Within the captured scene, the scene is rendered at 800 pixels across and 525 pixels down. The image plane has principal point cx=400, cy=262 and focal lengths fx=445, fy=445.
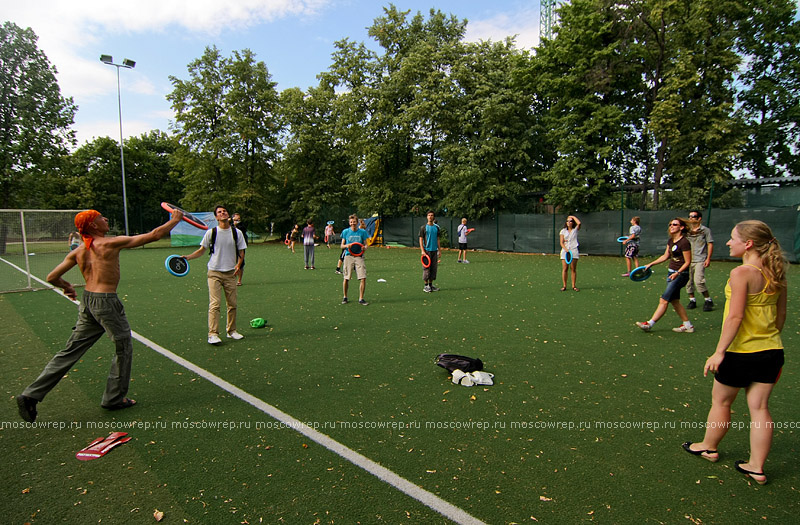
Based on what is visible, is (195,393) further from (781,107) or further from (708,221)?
(781,107)

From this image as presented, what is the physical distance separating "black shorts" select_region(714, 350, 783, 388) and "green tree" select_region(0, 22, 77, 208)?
40797mm

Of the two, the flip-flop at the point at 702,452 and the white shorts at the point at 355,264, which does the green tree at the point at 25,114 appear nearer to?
the white shorts at the point at 355,264

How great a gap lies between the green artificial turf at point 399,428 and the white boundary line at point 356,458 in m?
0.06

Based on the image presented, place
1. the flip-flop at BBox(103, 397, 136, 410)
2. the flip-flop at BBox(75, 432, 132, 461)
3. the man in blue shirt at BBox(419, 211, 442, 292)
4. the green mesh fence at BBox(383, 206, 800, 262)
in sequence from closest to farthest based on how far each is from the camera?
the flip-flop at BBox(75, 432, 132, 461), the flip-flop at BBox(103, 397, 136, 410), the man in blue shirt at BBox(419, 211, 442, 292), the green mesh fence at BBox(383, 206, 800, 262)

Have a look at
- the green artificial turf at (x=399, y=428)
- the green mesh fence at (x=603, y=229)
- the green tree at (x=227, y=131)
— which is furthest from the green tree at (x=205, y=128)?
the green artificial turf at (x=399, y=428)

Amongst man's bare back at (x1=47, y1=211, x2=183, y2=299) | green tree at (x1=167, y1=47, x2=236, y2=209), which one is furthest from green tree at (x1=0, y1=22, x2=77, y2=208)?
man's bare back at (x1=47, y1=211, x2=183, y2=299)

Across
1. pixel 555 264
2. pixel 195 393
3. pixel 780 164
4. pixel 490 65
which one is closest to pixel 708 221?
pixel 555 264

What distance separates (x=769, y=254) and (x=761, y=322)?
472 mm

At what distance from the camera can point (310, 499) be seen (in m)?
3.08

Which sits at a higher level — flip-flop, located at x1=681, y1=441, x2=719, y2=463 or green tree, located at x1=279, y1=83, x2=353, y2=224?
green tree, located at x1=279, y1=83, x2=353, y2=224

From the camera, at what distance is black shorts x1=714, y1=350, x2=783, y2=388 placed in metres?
3.09

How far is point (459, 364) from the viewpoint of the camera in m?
5.38

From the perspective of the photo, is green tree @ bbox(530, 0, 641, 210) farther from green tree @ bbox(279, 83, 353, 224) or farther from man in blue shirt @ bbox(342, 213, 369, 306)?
green tree @ bbox(279, 83, 353, 224)

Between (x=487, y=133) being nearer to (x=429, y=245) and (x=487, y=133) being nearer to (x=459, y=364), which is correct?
(x=429, y=245)
